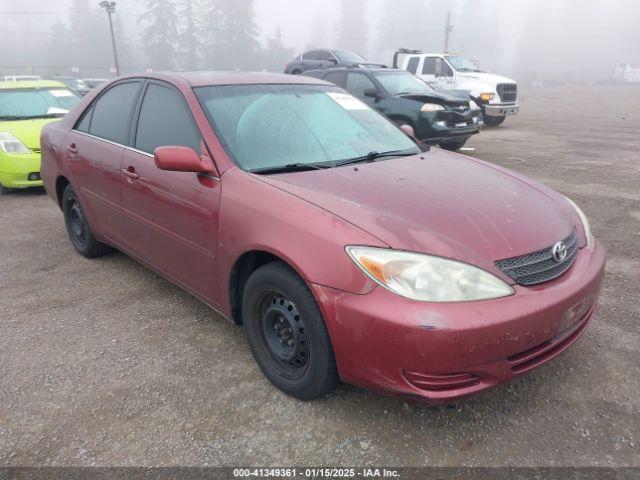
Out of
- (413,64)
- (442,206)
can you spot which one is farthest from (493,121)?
(442,206)

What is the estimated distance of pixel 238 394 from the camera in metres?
2.54

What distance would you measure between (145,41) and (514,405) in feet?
286

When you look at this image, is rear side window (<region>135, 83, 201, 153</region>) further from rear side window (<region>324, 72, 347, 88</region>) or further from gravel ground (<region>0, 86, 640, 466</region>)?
rear side window (<region>324, 72, 347, 88</region>)

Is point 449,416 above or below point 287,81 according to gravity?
below

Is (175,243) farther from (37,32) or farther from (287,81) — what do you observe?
(37,32)

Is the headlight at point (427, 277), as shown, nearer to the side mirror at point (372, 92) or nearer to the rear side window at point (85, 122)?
the rear side window at point (85, 122)

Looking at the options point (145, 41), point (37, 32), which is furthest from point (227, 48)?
point (37, 32)

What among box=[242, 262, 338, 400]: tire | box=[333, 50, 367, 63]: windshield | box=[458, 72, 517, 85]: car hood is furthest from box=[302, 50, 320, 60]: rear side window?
box=[242, 262, 338, 400]: tire

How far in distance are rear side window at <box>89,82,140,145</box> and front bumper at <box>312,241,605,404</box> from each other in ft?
7.31

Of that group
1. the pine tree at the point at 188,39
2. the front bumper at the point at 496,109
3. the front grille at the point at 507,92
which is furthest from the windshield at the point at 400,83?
the pine tree at the point at 188,39

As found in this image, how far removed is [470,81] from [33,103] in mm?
11119

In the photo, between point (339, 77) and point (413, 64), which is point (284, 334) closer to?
point (339, 77)

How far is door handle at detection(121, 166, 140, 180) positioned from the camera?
10.6 feet

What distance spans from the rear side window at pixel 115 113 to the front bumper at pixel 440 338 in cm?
223
